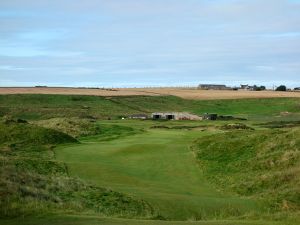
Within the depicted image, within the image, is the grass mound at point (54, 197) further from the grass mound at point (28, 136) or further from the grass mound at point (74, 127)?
the grass mound at point (74, 127)

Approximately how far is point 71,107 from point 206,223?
89.5 m

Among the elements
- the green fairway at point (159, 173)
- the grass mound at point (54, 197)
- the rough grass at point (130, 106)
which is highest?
the rough grass at point (130, 106)

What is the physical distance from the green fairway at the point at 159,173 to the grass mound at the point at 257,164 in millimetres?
1140

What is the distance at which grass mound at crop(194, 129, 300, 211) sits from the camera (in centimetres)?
2780

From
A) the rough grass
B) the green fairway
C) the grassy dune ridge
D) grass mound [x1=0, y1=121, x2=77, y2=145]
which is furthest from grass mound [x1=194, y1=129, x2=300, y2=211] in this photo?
the rough grass

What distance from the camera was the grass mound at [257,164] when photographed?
27.8 meters

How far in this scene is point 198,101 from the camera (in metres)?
121

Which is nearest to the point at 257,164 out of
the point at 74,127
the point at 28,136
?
the point at 28,136

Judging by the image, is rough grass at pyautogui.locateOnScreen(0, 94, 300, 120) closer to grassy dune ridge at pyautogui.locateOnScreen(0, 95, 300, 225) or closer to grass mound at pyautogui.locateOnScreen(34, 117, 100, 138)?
grass mound at pyautogui.locateOnScreen(34, 117, 100, 138)

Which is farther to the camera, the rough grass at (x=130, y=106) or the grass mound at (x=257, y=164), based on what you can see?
the rough grass at (x=130, y=106)

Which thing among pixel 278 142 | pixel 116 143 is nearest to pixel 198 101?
pixel 116 143

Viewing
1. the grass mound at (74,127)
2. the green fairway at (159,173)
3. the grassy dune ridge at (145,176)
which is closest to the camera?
the grassy dune ridge at (145,176)

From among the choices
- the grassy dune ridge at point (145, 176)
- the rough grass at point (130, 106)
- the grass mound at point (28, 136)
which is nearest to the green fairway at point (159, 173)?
the grassy dune ridge at point (145, 176)

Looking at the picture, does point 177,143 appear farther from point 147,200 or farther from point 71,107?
point 71,107
